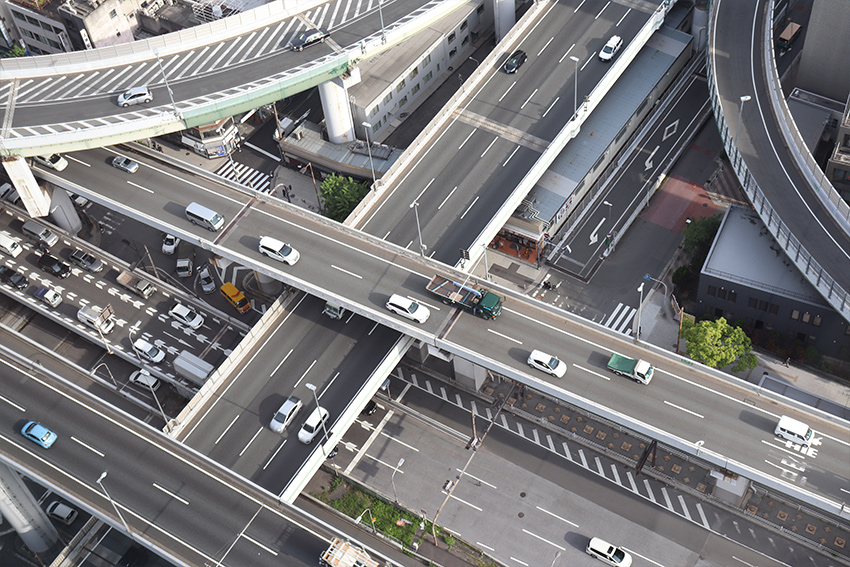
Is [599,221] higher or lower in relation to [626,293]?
higher

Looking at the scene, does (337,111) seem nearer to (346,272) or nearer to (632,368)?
(346,272)

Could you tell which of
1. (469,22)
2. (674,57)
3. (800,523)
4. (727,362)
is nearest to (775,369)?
(727,362)

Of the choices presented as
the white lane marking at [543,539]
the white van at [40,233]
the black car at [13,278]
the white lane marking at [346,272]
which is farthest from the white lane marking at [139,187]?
the white lane marking at [543,539]

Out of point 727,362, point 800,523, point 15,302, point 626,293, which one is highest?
point 626,293

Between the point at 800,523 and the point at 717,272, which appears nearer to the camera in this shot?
the point at 800,523

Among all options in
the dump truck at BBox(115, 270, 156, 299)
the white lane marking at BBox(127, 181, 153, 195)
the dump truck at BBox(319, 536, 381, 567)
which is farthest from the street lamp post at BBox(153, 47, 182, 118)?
the dump truck at BBox(319, 536, 381, 567)

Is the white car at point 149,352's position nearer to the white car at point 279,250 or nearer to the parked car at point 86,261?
the parked car at point 86,261

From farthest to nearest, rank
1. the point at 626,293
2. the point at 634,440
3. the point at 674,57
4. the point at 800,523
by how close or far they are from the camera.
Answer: the point at 674,57 < the point at 626,293 < the point at 634,440 < the point at 800,523

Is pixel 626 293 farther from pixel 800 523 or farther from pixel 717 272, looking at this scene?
pixel 800 523

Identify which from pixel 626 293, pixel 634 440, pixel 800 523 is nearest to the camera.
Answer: pixel 800 523
